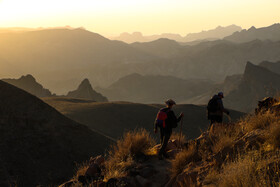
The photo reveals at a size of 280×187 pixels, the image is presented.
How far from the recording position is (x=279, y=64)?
14388cm

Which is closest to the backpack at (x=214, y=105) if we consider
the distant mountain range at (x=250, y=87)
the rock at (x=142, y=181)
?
the rock at (x=142, y=181)

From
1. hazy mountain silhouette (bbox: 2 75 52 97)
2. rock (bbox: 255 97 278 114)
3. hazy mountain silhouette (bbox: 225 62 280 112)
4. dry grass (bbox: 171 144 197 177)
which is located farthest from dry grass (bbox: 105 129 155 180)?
hazy mountain silhouette (bbox: 225 62 280 112)

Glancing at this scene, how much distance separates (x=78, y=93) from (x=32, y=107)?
78433 mm

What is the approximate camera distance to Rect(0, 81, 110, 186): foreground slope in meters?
21.4

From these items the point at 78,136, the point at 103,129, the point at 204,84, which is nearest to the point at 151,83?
the point at 204,84

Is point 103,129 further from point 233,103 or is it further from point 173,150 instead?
point 233,103

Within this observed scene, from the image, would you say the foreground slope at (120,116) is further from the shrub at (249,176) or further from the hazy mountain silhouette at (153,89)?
the hazy mountain silhouette at (153,89)

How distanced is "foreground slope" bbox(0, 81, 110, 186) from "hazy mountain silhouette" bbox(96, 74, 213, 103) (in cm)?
14616

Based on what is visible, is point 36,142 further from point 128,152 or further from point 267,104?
point 267,104

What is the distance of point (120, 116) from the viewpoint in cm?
5706

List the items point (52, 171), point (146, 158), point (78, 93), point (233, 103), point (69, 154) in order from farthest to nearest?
point (233, 103) → point (78, 93) → point (69, 154) → point (52, 171) → point (146, 158)

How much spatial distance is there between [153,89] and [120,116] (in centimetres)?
13305

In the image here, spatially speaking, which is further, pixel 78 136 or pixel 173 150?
pixel 78 136

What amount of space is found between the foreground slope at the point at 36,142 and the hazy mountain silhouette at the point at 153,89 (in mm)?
146163
